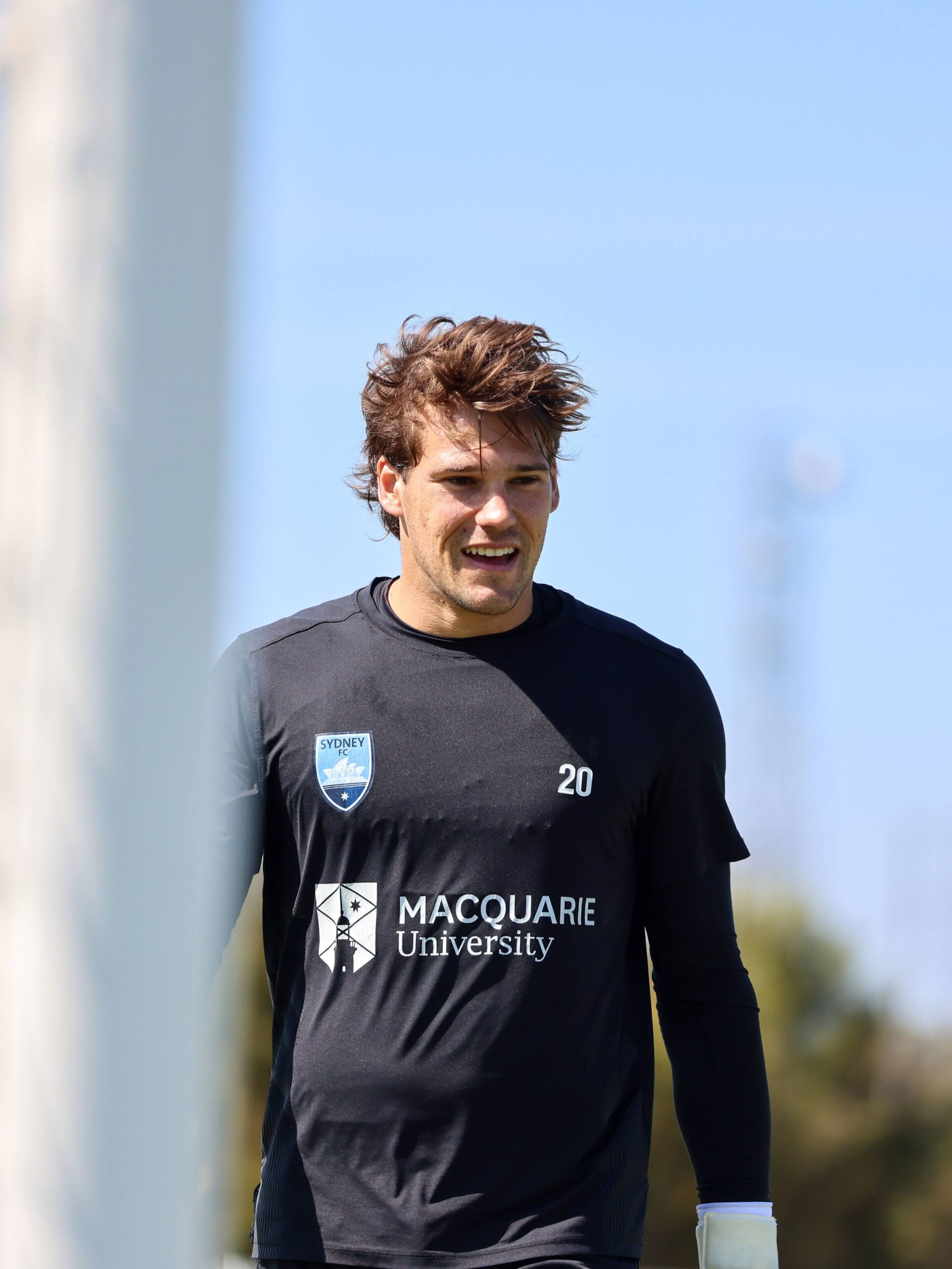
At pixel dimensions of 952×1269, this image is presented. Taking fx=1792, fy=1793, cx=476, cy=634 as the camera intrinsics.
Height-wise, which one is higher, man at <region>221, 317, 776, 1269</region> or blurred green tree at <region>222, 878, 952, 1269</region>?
man at <region>221, 317, 776, 1269</region>

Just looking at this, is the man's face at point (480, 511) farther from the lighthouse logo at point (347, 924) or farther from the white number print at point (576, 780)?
the lighthouse logo at point (347, 924)

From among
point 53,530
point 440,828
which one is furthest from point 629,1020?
point 53,530

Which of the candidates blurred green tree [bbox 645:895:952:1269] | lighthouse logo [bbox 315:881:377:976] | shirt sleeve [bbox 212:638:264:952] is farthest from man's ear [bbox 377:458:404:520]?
blurred green tree [bbox 645:895:952:1269]

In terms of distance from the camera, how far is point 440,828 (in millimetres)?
3445

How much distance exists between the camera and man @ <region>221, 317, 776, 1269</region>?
332 centimetres

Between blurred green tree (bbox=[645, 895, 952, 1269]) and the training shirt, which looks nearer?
the training shirt

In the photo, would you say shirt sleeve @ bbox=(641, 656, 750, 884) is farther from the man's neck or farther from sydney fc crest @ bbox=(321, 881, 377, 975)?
sydney fc crest @ bbox=(321, 881, 377, 975)

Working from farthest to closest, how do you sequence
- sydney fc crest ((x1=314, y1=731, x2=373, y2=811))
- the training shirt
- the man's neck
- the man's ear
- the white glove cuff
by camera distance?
1. the man's ear
2. the man's neck
3. the white glove cuff
4. sydney fc crest ((x1=314, y1=731, x2=373, y2=811))
5. the training shirt

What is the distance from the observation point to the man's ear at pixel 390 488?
382cm

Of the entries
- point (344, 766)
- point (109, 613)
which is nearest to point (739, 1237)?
point (344, 766)


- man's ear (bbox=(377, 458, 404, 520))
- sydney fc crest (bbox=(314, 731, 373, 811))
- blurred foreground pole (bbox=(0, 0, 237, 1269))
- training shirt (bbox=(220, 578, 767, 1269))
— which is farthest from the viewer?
man's ear (bbox=(377, 458, 404, 520))

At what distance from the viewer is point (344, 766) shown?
3.50 metres

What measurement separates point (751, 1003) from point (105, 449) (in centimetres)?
244

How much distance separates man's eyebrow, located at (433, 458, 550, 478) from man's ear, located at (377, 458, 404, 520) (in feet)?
0.66
